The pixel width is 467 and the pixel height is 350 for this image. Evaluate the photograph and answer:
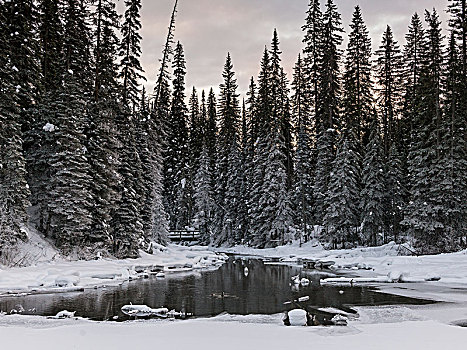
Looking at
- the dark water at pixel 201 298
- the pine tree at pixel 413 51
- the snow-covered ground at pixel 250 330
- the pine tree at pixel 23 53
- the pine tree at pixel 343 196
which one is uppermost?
the pine tree at pixel 413 51

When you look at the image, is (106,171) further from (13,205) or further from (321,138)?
(321,138)

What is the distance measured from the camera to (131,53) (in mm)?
35562

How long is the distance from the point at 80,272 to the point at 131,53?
64.9ft

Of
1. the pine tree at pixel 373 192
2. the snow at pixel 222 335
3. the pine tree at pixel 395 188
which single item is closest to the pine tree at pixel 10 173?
the snow at pixel 222 335

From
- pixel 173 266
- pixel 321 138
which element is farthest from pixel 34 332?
pixel 321 138

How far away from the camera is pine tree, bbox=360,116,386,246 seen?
35.8 m

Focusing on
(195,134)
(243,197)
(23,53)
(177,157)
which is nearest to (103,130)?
(23,53)

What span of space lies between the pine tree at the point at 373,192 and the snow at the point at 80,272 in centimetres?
1295

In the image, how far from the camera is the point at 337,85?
44.4 m

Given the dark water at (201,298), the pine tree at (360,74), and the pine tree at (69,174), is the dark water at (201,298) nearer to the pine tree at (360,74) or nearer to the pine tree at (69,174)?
the pine tree at (69,174)

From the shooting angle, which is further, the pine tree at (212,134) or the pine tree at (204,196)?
the pine tree at (212,134)

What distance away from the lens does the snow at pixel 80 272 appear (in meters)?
18.4

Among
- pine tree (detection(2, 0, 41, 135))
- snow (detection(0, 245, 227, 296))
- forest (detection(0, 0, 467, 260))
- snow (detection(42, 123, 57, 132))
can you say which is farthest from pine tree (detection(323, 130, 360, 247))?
pine tree (detection(2, 0, 41, 135))

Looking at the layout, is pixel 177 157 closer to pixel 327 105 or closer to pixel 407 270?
pixel 327 105
